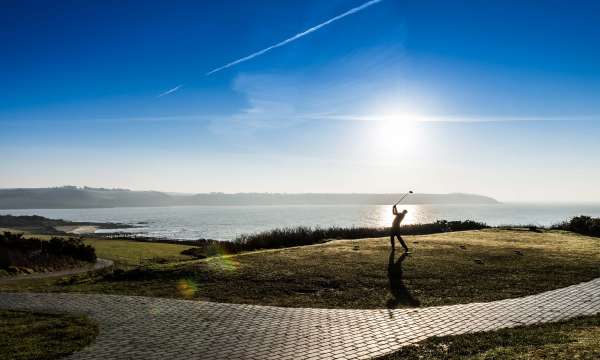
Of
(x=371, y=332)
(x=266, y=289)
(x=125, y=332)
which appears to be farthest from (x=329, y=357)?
(x=266, y=289)

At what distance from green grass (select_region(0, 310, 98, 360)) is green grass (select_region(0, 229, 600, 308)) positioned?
3.50m

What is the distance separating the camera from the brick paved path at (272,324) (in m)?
8.48

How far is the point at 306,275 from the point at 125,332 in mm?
7720

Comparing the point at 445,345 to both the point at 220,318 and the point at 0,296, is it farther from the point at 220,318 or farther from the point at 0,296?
the point at 0,296

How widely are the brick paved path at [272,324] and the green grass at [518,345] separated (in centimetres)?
46

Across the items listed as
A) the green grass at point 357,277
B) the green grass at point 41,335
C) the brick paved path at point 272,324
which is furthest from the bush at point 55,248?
the green grass at point 41,335

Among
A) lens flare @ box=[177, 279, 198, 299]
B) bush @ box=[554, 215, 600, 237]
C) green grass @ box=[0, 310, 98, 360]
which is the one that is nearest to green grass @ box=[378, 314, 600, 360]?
green grass @ box=[0, 310, 98, 360]

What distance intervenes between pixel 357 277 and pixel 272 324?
20.5 feet

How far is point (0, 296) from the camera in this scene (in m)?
14.2

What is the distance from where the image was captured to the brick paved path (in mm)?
8484

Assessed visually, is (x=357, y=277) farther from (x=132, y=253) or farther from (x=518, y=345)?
(x=132, y=253)

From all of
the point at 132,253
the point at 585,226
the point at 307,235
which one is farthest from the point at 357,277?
the point at 585,226

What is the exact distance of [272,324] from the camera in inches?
407

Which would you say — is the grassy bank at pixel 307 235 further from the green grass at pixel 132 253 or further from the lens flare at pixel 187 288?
the lens flare at pixel 187 288
